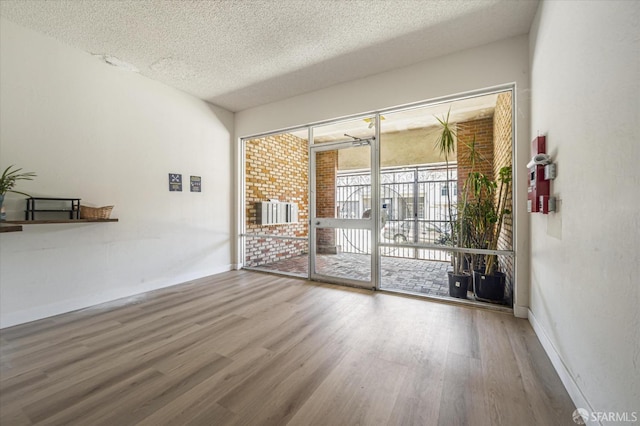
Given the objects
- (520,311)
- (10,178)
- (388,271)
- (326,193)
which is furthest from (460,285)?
(10,178)

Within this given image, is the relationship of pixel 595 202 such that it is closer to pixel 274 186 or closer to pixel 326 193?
pixel 326 193

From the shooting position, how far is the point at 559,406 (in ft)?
5.01

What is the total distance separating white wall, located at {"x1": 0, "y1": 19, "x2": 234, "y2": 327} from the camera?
2.69 metres

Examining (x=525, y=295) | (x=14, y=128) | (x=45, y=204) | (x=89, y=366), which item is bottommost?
(x=89, y=366)

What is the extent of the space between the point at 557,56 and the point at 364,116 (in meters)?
2.23

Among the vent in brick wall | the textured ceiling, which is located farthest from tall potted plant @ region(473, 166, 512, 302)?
the vent in brick wall

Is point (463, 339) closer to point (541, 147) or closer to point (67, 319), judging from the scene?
point (541, 147)

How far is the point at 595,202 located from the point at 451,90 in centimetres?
231

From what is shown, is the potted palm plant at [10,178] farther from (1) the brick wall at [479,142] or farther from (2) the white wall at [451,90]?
(1) the brick wall at [479,142]

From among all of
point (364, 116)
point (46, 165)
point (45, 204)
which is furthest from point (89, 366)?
point (364, 116)

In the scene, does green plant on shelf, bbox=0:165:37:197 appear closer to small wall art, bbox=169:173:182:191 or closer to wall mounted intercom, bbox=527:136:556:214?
small wall art, bbox=169:173:182:191

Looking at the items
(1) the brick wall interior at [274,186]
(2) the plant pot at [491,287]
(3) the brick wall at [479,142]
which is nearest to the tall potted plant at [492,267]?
(2) the plant pot at [491,287]

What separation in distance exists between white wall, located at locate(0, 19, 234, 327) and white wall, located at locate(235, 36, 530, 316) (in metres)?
1.81

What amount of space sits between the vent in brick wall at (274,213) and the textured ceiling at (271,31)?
238cm
